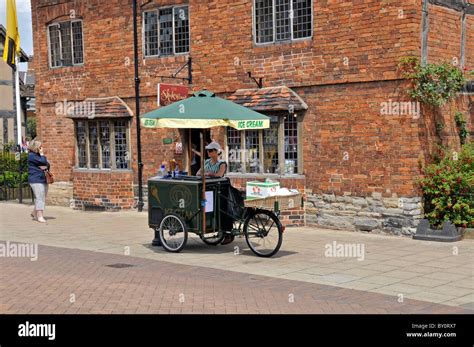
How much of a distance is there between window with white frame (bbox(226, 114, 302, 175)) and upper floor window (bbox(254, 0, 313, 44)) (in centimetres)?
187

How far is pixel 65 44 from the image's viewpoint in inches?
749

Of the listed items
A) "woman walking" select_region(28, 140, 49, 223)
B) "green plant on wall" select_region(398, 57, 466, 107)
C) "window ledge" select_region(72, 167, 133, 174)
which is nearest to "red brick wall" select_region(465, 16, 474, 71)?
"green plant on wall" select_region(398, 57, 466, 107)

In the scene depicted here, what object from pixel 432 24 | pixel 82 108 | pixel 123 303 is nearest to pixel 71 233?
pixel 82 108

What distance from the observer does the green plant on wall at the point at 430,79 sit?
12141 millimetres

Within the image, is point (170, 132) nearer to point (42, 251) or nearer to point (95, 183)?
point (95, 183)

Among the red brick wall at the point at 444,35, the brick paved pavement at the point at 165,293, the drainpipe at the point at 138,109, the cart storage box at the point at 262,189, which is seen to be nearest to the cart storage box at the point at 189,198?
the cart storage box at the point at 262,189

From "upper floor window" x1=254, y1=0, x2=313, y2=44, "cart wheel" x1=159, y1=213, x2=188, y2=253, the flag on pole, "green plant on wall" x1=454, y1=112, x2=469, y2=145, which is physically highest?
the flag on pole

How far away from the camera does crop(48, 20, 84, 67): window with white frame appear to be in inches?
734

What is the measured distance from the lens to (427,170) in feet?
40.3

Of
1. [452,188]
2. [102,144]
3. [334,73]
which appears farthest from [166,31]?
[452,188]

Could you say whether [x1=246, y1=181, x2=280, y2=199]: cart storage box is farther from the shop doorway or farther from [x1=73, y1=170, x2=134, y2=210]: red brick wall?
[x1=73, y1=170, x2=134, y2=210]: red brick wall

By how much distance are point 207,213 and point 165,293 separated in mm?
2961

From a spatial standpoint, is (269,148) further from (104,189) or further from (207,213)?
(104,189)
